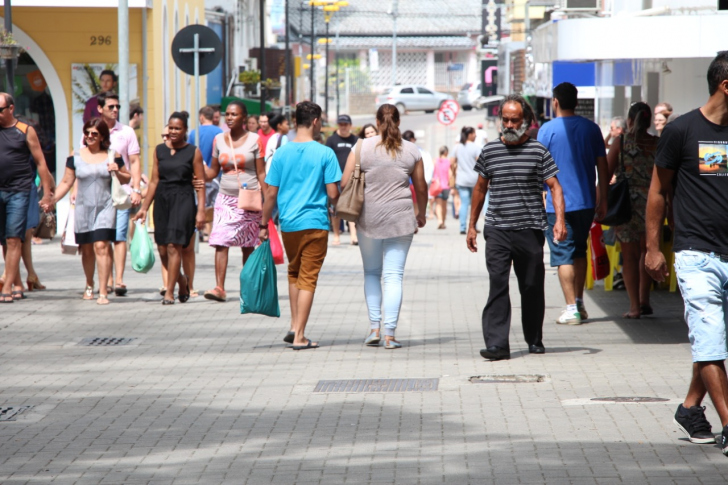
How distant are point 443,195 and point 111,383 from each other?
54.3 feet

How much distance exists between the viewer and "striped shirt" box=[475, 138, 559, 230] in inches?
347

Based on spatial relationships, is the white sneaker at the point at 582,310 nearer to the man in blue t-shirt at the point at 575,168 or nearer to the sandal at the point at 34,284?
the man in blue t-shirt at the point at 575,168

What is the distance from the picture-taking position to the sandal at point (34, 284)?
43.4 feet

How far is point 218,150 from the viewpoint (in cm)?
1222

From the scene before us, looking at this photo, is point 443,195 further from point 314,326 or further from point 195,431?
point 195,431

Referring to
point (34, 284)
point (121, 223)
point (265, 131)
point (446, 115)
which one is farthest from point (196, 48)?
point (446, 115)

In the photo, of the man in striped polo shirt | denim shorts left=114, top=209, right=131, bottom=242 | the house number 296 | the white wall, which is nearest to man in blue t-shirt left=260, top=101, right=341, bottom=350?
the man in striped polo shirt

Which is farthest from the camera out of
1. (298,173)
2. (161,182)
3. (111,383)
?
(161,182)

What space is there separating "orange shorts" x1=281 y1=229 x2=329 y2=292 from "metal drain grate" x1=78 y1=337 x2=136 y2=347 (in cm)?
158

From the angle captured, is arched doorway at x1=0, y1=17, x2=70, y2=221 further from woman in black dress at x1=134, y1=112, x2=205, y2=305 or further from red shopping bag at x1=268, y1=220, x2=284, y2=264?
red shopping bag at x1=268, y1=220, x2=284, y2=264

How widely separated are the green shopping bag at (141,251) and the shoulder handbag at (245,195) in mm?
1020

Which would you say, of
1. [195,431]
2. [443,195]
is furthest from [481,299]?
[443,195]

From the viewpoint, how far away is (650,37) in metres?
10.2

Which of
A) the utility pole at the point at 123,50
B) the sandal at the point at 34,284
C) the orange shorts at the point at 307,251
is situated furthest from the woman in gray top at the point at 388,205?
the utility pole at the point at 123,50
